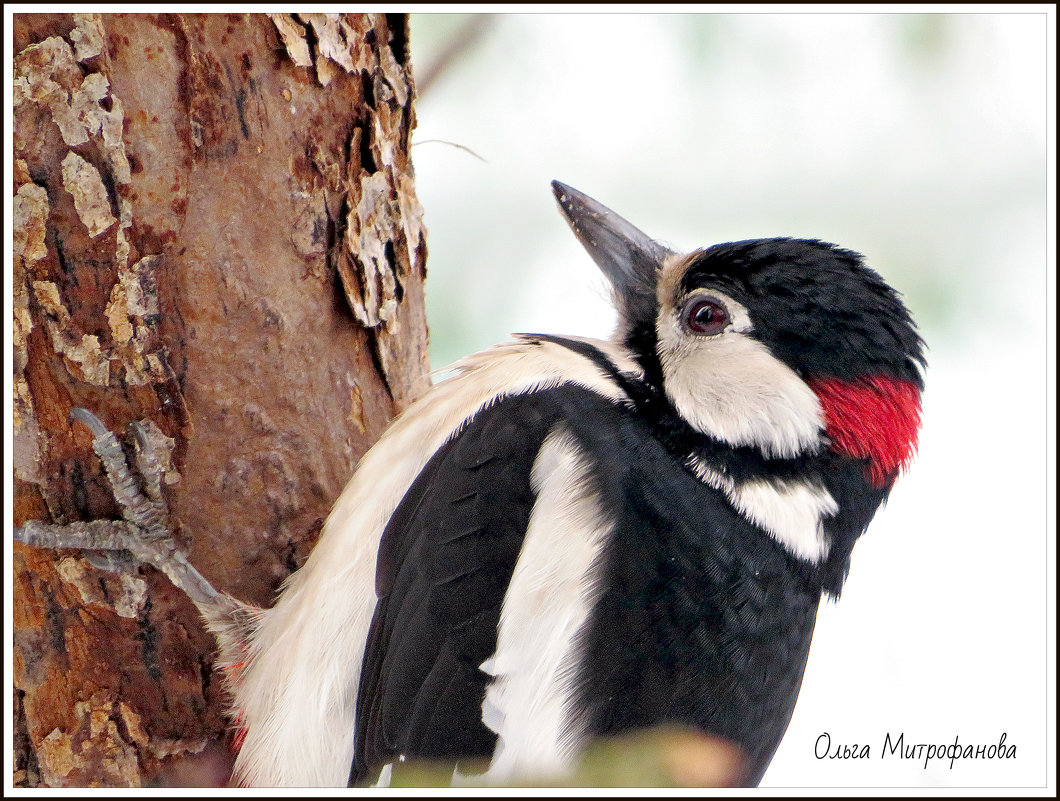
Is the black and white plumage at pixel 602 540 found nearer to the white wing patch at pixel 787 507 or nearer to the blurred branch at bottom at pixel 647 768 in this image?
the white wing patch at pixel 787 507

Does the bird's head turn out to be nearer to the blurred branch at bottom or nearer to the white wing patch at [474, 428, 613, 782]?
the white wing patch at [474, 428, 613, 782]

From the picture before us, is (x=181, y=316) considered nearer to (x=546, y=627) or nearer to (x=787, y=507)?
(x=546, y=627)

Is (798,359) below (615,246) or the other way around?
below

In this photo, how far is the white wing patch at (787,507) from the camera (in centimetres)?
161

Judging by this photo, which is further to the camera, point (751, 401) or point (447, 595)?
point (751, 401)

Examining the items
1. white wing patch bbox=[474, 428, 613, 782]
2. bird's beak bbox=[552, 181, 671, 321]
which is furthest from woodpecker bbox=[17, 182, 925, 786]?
bird's beak bbox=[552, 181, 671, 321]

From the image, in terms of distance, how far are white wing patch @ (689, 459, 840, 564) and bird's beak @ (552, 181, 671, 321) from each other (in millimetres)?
462

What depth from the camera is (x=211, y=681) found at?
1.60m

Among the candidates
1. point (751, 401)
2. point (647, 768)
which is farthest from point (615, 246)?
point (647, 768)

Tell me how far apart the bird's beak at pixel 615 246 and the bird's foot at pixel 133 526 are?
0.96 m

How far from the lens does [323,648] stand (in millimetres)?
1574

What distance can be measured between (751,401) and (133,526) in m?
1.10

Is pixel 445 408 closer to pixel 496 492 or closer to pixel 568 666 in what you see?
pixel 496 492

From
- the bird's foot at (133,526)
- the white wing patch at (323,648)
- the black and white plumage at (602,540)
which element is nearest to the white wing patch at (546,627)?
the black and white plumage at (602,540)
